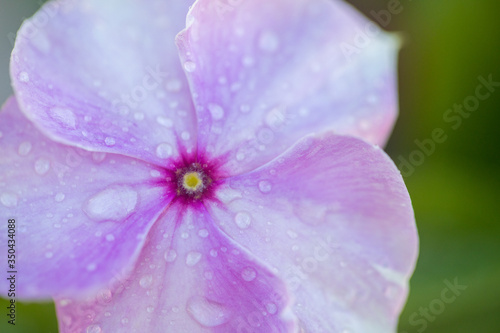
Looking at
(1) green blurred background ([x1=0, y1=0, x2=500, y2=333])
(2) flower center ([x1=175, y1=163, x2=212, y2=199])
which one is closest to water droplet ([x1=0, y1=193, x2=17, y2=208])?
(2) flower center ([x1=175, y1=163, x2=212, y2=199])

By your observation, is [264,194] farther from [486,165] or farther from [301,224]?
[486,165]

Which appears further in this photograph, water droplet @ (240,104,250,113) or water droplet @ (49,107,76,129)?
water droplet @ (240,104,250,113)

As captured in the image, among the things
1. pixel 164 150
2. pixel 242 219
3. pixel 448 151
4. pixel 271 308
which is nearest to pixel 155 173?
pixel 164 150

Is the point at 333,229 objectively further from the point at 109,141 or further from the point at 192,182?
the point at 109,141

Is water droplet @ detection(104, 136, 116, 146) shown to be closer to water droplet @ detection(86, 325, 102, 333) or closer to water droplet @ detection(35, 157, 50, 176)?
water droplet @ detection(35, 157, 50, 176)

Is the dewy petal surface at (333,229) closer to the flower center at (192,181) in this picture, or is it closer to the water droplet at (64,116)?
the flower center at (192,181)

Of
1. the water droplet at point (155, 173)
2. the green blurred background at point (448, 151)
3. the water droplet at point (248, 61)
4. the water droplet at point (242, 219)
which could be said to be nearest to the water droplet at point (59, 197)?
the water droplet at point (155, 173)

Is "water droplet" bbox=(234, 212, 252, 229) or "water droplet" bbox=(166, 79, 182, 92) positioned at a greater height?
"water droplet" bbox=(166, 79, 182, 92)
